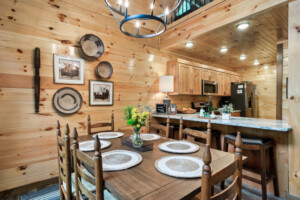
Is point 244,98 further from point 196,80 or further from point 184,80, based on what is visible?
point 184,80

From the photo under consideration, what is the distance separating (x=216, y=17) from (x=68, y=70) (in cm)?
256

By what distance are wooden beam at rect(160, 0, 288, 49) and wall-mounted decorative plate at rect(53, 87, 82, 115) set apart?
227cm

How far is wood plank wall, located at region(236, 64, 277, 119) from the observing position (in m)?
5.12

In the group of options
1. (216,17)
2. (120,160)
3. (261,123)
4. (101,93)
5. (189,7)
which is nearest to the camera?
(120,160)

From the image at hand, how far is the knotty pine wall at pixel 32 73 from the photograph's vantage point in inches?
79.7

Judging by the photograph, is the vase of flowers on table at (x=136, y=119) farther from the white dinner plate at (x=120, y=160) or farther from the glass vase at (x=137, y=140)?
the white dinner plate at (x=120, y=160)

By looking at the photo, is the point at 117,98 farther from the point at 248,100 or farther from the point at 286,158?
the point at 248,100

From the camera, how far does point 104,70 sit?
2.85m

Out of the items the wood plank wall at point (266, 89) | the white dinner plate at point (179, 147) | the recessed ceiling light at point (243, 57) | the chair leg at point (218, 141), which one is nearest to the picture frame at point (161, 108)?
the chair leg at point (218, 141)

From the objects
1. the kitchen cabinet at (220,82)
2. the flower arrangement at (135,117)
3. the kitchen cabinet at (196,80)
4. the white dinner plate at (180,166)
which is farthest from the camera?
the kitchen cabinet at (220,82)

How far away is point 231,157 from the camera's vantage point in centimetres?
128

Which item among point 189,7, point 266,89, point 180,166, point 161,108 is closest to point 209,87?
point 161,108

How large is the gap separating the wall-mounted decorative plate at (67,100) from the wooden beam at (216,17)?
7.45 feet

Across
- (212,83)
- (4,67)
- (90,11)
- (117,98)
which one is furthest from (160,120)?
(4,67)
